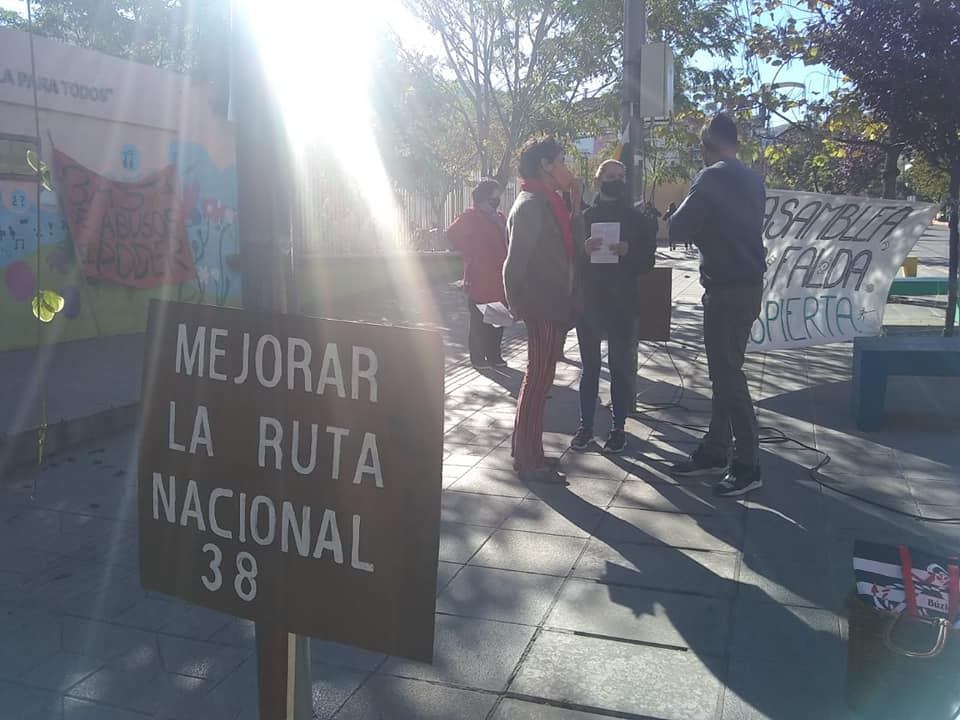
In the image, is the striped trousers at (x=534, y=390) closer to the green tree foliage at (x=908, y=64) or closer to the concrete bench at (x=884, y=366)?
the concrete bench at (x=884, y=366)

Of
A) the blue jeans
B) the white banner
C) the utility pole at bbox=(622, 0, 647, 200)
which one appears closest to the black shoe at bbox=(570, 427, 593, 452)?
the blue jeans

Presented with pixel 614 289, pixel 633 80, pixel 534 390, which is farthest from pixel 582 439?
pixel 633 80

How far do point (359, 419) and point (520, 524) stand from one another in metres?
3.03

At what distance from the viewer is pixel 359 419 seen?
2.12m

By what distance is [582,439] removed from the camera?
21.1ft

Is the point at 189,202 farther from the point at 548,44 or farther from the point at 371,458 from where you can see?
the point at 371,458

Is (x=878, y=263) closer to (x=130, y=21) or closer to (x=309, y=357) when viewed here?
(x=309, y=357)

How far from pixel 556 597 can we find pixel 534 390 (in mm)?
1780

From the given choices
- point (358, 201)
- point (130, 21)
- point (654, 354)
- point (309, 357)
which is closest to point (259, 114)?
point (309, 357)

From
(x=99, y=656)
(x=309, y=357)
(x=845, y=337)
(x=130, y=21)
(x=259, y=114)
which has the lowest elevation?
(x=99, y=656)

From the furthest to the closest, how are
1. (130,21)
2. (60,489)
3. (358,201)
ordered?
(130,21), (358,201), (60,489)

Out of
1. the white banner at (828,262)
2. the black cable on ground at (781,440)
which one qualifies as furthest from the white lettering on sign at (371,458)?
the white banner at (828,262)

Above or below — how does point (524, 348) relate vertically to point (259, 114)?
below

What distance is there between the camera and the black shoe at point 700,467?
18.9 feet
